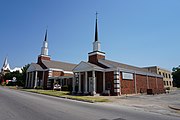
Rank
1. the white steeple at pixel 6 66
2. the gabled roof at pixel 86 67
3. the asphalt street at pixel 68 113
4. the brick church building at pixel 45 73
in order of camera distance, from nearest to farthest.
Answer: the asphalt street at pixel 68 113 < the gabled roof at pixel 86 67 < the brick church building at pixel 45 73 < the white steeple at pixel 6 66

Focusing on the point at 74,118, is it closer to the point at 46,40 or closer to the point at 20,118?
the point at 20,118

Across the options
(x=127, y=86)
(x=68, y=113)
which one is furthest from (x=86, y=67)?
(x=68, y=113)

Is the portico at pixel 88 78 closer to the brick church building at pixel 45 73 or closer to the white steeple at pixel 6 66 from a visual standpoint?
the brick church building at pixel 45 73

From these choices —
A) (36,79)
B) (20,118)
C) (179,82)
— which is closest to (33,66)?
(36,79)

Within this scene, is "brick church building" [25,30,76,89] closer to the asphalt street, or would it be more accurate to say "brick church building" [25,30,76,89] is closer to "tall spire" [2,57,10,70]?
the asphalt street

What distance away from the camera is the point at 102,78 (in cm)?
2706

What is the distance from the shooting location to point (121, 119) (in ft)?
26.1

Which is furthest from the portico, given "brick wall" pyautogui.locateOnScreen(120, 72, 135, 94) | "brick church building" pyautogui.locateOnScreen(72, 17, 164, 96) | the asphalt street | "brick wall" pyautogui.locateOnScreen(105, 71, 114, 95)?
the asphalt street

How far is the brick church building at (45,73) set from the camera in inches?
1551

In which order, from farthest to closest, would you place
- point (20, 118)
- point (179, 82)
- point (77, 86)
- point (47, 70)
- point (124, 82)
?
point (179, 82) → point (47, 70) → point (77, 86) → point (124, 82) → point (20, 118)

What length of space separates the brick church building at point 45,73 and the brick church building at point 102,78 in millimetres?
9529

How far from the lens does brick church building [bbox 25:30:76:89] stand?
39.4 m

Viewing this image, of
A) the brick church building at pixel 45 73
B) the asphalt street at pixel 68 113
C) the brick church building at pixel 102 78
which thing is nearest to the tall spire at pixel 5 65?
the brick church building at pixel 45 73

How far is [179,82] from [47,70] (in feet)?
189
